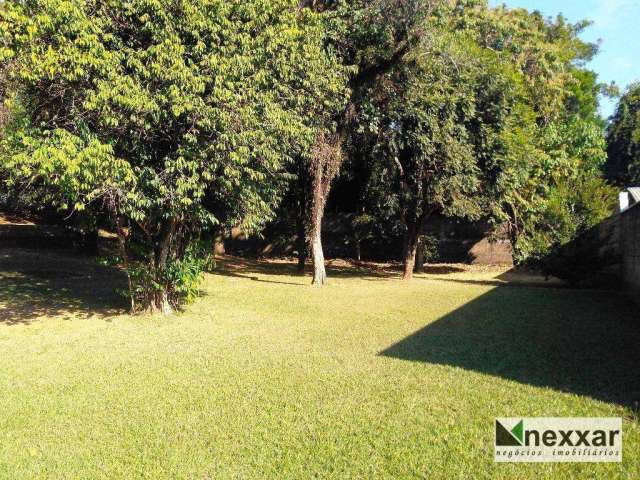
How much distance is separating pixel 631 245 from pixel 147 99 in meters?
10.5

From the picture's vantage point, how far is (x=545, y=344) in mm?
6914

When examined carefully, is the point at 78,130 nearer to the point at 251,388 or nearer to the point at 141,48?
the point at 141,48

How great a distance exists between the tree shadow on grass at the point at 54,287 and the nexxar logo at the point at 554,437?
25.8ft

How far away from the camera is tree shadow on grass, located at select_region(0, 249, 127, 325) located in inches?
394

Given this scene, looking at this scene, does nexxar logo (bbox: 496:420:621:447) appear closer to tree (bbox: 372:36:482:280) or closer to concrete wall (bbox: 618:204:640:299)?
concrete wall (bbox: 618:204:640:299)

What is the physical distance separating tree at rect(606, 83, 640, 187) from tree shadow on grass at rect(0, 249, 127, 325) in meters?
31.8

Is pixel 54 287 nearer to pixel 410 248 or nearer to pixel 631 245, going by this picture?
pixel 410 248

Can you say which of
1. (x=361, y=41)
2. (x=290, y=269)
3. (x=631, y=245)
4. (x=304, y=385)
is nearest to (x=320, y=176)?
(x=361, y=41)

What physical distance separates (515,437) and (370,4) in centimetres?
1125

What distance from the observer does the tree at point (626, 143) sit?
3306 centimetres

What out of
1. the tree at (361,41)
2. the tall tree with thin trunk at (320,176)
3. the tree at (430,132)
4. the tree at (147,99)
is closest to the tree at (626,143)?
the tree at (430,132)

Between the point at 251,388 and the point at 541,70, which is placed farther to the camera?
the point at 541,70

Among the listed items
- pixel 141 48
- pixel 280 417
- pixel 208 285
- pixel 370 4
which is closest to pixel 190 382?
pixel 280 417

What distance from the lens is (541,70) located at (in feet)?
67.9
